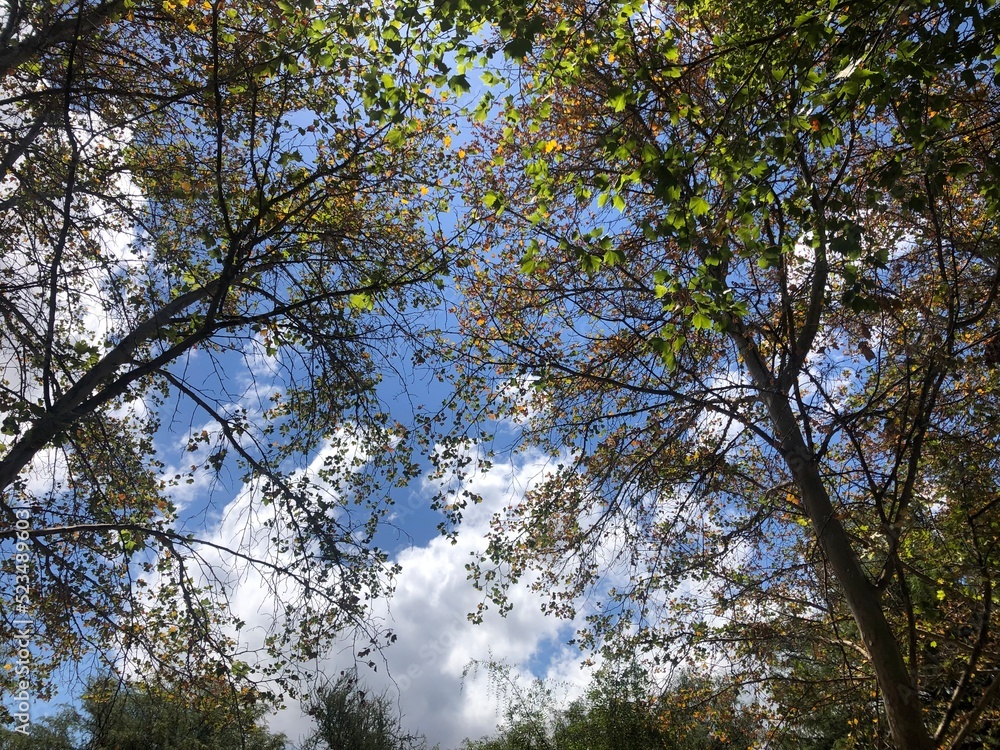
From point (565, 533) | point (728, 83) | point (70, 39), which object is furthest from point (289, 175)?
point (565, 533)

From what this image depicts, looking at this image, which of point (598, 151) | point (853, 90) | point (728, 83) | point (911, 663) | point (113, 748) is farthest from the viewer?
point (113, 748)

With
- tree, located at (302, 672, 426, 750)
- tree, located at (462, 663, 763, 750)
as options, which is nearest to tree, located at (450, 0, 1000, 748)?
tree, located at (462, 663, 763, 750)

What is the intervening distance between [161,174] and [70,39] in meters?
1.22

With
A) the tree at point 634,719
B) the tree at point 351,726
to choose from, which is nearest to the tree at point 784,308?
the tree at point 634,719

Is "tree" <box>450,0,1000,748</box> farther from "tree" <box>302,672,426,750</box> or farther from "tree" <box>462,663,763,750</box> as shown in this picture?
"tree" <box>302,672,426,750</box>

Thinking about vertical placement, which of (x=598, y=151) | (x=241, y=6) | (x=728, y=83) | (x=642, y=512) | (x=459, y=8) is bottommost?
(x=642, y=512)

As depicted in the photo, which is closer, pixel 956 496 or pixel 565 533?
pixel 956 496

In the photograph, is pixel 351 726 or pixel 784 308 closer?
pixel 784 308

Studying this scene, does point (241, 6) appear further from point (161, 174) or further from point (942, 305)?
point (942, 305)

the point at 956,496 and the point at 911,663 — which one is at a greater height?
the point at 956,496

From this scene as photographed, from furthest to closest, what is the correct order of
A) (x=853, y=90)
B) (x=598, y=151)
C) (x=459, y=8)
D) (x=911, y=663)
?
(x=598, y=151)
(x=911, y=663)
(x=459, y=8)
(x=853, y=90)

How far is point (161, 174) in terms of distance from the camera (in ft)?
17.1

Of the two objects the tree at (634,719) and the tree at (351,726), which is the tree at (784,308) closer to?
the tree at (634,719)

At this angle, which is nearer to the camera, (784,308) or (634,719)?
(784,308)
